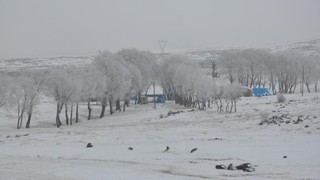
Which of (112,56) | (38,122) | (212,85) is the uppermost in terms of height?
(112,56)

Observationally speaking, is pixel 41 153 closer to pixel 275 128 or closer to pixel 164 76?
pixel 275 128

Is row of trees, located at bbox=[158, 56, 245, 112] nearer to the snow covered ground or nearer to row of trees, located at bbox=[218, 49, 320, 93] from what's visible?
row of trees, located at bbox=[218, 49, 320, 93]

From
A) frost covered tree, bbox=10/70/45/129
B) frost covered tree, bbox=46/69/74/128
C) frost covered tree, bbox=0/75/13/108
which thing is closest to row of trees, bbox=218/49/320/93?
frost covered tree, bbox=46/69/74/128

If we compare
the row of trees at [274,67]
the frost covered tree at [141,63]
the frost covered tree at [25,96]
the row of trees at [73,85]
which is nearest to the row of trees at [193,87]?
the frost covered tree at [141,63]

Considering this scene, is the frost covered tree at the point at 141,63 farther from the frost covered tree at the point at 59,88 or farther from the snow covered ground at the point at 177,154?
the snow covered ground at the point at 177,154

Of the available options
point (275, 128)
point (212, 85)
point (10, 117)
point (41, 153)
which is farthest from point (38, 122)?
point (275, 128)

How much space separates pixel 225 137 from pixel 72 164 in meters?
14.7

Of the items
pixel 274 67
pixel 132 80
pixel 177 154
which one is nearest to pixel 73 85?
pixel 132 80

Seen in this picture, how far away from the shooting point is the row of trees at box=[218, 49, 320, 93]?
106m

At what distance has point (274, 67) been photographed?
110 meters

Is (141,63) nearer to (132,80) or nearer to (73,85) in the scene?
(132,80)

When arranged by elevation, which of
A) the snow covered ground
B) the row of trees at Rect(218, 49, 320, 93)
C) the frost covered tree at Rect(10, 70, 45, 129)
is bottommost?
the snow covered ground

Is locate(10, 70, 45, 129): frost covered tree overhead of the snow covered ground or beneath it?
overhead

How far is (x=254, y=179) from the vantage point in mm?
16609
